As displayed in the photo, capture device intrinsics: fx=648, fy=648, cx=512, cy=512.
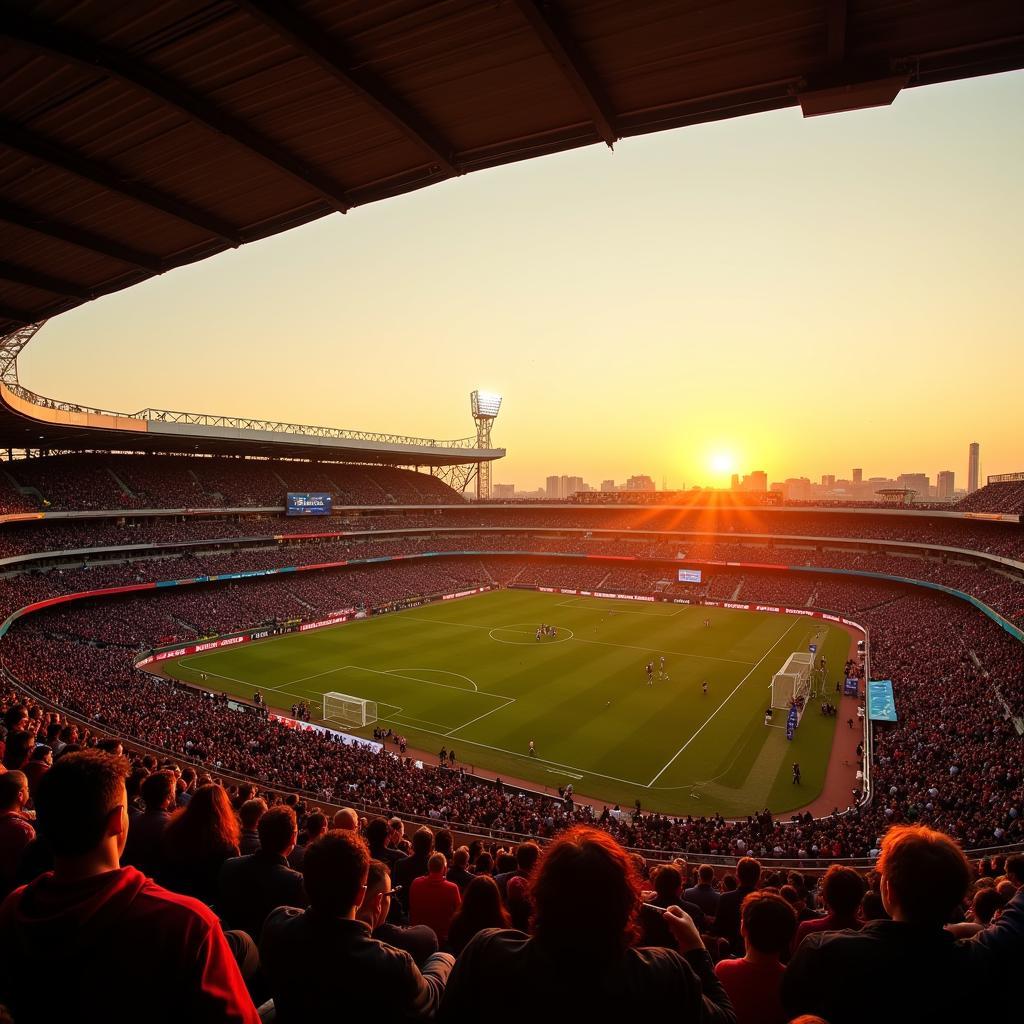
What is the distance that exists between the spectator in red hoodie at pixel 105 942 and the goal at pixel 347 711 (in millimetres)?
29612

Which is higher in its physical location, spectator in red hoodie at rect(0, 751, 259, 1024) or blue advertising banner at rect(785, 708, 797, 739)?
spectator in red hoodie at rect(0, 751, 259, 1024)

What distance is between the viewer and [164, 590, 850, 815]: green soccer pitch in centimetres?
2541

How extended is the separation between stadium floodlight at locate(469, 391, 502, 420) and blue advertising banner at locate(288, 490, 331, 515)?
39.3 meters

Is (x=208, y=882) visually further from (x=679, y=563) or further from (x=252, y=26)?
(x=679, y=563)

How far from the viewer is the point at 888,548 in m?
61.6

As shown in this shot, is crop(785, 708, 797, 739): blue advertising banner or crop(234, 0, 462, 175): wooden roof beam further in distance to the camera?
crop(785, 708, 797, 739): blue advertising banner

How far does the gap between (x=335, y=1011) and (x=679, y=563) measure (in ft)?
230

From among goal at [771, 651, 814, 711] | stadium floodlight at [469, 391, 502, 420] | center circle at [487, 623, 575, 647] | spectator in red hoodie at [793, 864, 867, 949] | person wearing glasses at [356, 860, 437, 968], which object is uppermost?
stadium floodlight at [469, 391, 502, 420]

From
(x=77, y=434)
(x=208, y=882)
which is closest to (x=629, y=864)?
(x=208, y=882)

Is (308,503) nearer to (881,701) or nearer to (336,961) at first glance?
(881,701)

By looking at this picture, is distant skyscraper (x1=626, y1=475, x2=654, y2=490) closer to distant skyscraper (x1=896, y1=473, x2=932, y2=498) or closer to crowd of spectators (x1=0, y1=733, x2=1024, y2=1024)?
distant skyscraper (x1=896, y1=473, x2=932, y2=498)

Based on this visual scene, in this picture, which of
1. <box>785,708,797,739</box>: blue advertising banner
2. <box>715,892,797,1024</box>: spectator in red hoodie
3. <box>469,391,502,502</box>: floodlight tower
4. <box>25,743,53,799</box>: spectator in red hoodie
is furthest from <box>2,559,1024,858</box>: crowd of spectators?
<box>469,391,502,502</box>: floodlight tower

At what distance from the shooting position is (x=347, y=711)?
30969mm

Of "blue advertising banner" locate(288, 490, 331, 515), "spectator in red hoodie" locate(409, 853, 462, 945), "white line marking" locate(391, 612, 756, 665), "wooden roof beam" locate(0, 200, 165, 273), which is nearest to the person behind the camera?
"spectator in red hoodie" locate(409, 853, 462, 945)
